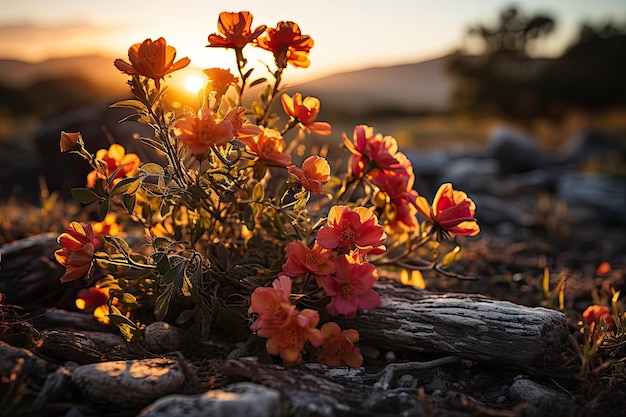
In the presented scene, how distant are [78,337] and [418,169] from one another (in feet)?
26.6

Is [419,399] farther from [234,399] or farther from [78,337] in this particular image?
[78,337]

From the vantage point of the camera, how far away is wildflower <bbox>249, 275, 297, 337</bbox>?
6.29 ft

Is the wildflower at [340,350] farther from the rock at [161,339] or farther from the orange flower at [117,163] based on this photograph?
the orange flower at [117,163]

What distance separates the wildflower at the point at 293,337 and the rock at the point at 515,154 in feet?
31.4

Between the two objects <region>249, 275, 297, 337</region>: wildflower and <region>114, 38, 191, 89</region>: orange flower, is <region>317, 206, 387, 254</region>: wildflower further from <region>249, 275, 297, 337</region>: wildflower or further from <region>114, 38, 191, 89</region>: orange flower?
<region>114, 38, 191, 89</region>: orange flower

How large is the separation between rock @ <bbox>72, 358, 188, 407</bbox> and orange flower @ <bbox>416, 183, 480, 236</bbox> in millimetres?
1122

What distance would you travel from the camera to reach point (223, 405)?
1.54 meters

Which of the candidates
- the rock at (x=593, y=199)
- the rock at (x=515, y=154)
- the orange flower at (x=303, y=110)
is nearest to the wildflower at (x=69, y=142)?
the orange flower at (x=303, y=110)

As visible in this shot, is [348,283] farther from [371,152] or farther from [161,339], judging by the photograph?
[161,339]

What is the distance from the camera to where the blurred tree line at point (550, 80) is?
23.0 meters

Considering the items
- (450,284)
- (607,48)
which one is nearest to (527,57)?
(607,48)

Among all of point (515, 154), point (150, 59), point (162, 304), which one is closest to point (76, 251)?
point (162, 304)

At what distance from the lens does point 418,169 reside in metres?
9.90

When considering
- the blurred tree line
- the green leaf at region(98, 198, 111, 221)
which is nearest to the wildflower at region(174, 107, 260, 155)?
the green leaf at region(98, 198, 111, 221)
